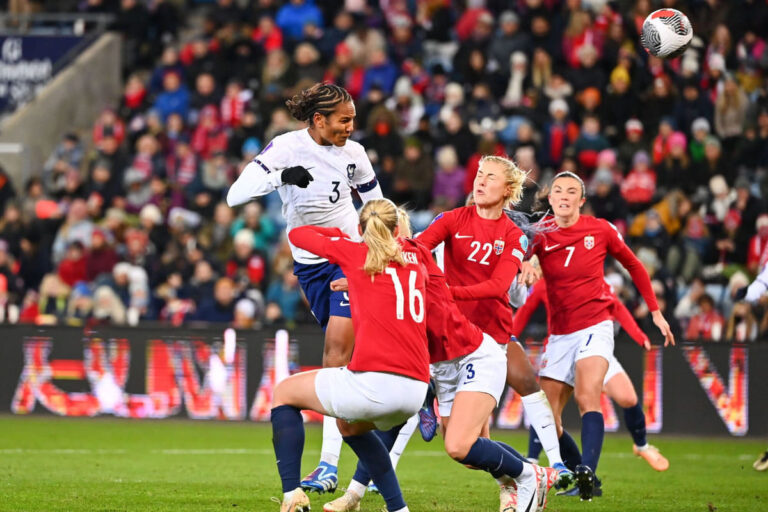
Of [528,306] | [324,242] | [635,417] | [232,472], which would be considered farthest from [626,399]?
[324,242]

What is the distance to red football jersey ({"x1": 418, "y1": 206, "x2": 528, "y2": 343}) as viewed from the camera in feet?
25.6

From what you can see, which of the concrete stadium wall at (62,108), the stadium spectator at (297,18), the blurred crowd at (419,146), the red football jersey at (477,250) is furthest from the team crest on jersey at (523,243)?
the concrete stadium wall at (62,108)

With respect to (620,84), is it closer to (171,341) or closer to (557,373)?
(171,341)

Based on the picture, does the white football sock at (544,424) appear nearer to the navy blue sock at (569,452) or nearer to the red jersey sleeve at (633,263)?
the navy blue sock at (569,452)

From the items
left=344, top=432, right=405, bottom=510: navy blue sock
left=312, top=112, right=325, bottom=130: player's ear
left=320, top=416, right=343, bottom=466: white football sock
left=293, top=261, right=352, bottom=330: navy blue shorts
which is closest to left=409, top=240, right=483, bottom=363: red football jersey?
left=344, top=432, right=405, bottom=510: navy blue sock

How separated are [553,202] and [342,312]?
6.24 ft

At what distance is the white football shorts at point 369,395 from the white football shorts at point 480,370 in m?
0.59

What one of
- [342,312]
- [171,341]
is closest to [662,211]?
[171,341]

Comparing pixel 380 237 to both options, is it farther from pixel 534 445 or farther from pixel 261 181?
pixel 534 445

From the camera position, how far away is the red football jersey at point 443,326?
6871 millimetres

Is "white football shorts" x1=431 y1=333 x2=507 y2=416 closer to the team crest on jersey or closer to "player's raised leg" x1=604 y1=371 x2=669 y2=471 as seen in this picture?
the team crest on jersey

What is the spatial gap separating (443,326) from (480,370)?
318 millimetres

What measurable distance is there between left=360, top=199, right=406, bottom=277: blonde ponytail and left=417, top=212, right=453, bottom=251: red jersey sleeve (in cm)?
130

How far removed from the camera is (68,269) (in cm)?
1658
